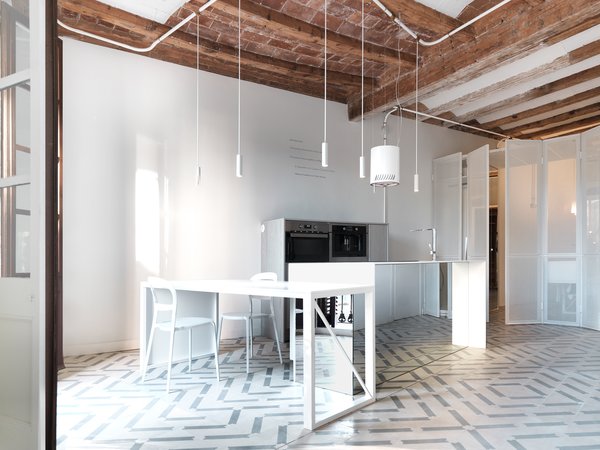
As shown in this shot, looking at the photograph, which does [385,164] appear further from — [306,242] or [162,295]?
[162,295]

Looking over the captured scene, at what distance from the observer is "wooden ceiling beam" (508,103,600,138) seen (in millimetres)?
6266

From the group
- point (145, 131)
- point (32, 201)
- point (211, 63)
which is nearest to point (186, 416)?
point (32, 201)

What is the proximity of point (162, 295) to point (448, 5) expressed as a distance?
3355 mm

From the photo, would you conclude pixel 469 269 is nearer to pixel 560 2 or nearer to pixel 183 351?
pixel 560 2

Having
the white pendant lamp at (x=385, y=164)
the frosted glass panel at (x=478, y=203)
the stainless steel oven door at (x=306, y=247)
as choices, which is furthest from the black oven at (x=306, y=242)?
the frosted glass panel at (x=478, y=203)

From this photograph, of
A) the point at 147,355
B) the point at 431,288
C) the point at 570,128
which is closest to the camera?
the point at 147,355

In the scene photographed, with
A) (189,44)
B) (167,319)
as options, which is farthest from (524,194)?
(167,319)

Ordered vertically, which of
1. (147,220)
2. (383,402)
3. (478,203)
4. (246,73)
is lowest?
(383,402)

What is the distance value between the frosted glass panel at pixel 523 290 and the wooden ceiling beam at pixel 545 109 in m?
2.03

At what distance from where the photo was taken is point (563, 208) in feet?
19.2

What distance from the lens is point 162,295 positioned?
3551 mm

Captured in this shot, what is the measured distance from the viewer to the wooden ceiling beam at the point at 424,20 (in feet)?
12.3

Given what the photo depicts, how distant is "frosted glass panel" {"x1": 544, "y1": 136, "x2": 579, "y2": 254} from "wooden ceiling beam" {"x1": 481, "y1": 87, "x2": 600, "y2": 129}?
50 cm

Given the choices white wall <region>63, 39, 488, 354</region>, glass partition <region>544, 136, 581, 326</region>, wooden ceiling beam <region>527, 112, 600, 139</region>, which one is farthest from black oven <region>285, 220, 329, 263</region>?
wooden ceiling beam <region>527, 112, 600, 139</region>
